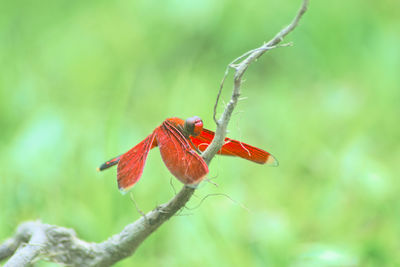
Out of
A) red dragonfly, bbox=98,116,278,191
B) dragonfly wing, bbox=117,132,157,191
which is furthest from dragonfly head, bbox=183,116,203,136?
dragonfly wing, bbox=117,132,157,191

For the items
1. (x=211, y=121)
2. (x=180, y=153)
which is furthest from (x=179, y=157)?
(x=211, y=121)

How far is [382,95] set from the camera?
11.4 ft

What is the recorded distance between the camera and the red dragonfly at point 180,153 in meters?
1.20

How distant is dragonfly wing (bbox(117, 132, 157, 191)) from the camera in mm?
1196

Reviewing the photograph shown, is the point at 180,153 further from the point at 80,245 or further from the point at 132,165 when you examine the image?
the point at 80,245

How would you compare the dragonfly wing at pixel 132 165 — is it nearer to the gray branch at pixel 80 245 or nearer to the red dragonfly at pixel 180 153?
the red dragonfly at pixel 180 153

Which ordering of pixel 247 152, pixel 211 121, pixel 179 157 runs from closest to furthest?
1. pixel 179 157
2. pixel 247 152
3. pixel 211 121

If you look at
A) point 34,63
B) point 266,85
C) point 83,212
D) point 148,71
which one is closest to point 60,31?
point 34,63

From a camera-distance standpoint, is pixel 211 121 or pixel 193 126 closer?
pixel 193 126

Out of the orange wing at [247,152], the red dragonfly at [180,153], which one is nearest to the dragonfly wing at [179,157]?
the red dragonfly at [180,153]

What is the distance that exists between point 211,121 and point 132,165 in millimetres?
1610

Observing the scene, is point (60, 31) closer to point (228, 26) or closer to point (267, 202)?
point (228, 26)

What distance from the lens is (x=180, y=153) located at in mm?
1273

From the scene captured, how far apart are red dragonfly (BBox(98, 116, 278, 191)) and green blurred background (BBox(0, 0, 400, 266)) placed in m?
0.12
